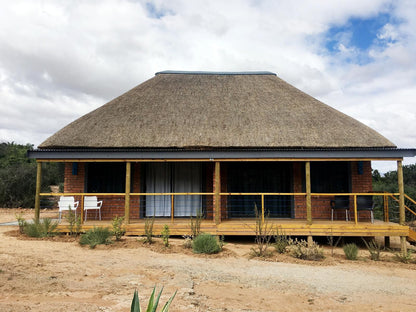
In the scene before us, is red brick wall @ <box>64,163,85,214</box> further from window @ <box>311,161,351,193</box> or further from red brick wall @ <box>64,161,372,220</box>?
window @ <box>311,161,351,193</box>

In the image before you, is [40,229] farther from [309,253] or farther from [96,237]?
[309,253]

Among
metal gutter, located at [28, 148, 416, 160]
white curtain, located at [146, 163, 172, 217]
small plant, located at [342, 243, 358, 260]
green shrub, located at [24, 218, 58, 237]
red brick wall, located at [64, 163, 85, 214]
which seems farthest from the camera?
white curtain, located at [146, 163, 172, 217]

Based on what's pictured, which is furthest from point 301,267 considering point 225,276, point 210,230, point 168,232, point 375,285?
point 168,232

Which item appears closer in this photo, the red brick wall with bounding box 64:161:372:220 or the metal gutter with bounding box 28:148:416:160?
the metal gutter with bounding box 28:148:416:160

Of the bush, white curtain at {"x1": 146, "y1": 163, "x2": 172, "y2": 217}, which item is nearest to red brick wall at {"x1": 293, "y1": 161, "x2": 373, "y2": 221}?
the bush

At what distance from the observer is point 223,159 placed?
357 inches

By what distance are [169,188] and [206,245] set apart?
11.5 feet

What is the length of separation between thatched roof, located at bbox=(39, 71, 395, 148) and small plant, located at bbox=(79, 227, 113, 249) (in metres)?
2.67

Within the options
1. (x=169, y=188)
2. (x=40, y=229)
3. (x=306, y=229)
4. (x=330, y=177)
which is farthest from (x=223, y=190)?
(x=40, y=229)

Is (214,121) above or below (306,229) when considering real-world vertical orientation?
above

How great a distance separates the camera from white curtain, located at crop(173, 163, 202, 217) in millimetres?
10586

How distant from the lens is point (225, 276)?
5707 millimetres

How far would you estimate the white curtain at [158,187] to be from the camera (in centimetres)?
1055

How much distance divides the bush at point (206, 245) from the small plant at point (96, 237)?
2.26m
